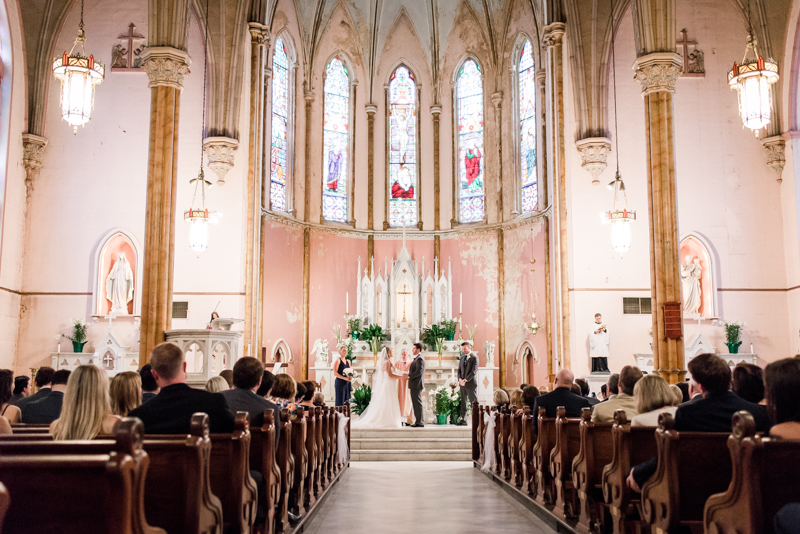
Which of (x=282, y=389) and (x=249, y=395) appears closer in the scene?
(x=249, y=395)

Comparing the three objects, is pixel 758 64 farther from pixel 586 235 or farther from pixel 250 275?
pixel 250 275

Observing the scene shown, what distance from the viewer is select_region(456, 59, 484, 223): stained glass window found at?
21.7 meters

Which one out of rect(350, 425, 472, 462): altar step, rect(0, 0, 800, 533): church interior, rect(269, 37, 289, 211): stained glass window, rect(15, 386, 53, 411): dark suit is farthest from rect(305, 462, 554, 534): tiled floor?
rect(269, 37, 289, 211): stained glass window

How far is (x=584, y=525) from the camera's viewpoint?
221 inches

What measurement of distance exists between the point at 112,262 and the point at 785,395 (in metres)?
15.1

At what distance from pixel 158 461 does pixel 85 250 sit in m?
14.1

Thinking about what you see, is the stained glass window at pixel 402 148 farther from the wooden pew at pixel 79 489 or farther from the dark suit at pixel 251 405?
the wooden pew at pixel 79 489

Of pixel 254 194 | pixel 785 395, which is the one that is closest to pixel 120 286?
pixel 254 194

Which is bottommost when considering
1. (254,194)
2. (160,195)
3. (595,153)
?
(160,195)

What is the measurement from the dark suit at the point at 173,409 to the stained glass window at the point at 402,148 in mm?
18281

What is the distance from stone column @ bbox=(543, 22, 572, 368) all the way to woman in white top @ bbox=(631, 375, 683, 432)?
10523 mm

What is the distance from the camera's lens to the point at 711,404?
3959mm

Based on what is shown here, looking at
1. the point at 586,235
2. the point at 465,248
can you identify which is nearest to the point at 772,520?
the point at 586,235

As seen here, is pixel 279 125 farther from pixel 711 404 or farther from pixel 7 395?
pixel 711 404
